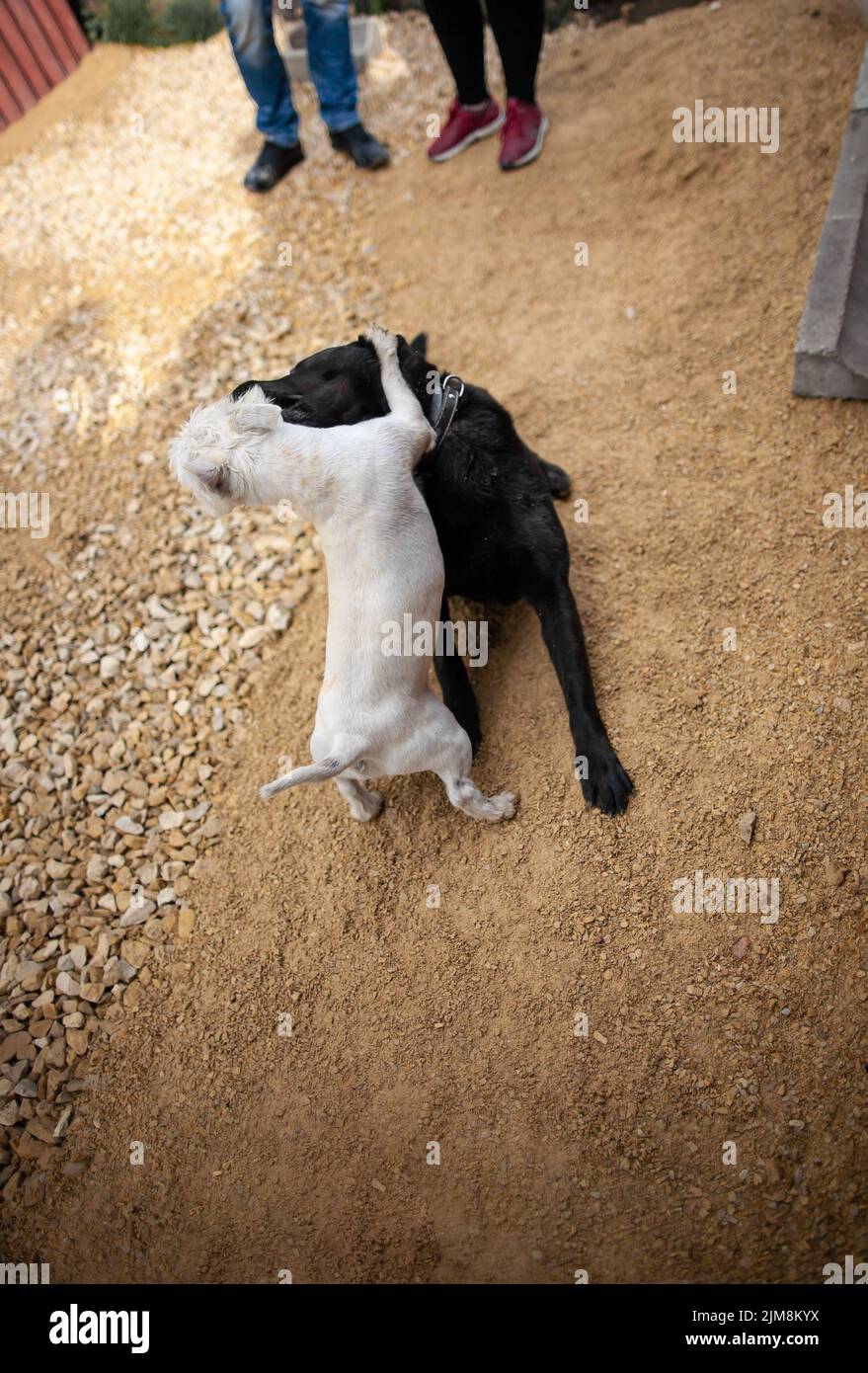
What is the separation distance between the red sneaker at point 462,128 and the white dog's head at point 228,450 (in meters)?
3.57

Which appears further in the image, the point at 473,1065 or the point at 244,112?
the point at 244,112

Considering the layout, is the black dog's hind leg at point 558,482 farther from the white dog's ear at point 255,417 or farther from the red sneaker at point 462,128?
the red sneaker at point 462,128

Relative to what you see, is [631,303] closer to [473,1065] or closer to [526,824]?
[526,824]

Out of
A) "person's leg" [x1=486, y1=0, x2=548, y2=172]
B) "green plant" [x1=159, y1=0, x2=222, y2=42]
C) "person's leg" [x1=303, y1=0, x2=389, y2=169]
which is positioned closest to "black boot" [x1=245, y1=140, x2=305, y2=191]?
"person's leg" [x1=303, y1=0, x2=389, y2=169]

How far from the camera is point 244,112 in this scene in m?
5.69

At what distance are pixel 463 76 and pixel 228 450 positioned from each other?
3.73m

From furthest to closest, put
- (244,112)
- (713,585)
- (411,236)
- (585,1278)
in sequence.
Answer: (244,112) < (411,236) < (713,585) < (585,1278)

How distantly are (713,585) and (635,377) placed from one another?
3.91 ft

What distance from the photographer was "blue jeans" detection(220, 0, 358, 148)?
4652mm

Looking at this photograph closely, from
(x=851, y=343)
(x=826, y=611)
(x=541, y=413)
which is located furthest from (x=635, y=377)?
(x=826, y=611)

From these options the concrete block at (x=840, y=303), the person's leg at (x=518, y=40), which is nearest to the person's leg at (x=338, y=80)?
the person's leg at (x=518, y=40)

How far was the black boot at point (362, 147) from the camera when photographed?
16.4 feet

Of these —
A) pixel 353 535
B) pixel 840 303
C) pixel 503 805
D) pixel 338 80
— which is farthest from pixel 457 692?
pixel 338 80

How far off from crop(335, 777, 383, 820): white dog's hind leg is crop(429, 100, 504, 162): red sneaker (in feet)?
13.5
